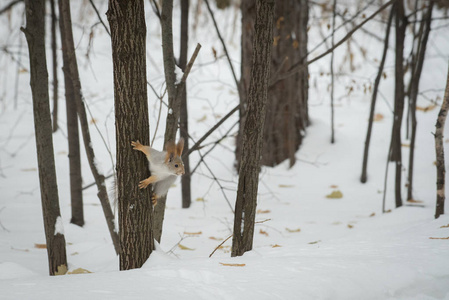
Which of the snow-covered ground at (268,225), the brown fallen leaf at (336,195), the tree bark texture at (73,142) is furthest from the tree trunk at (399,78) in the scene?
the tree bark texture at (73,142)

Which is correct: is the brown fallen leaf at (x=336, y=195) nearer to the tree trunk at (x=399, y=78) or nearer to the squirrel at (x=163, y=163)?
the tree trunk at (x=399, y=78)

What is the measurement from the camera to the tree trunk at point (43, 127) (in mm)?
2801

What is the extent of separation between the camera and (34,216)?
4.63m

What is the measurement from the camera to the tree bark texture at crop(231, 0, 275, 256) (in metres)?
2.34

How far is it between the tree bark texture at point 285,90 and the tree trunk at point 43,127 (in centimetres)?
322

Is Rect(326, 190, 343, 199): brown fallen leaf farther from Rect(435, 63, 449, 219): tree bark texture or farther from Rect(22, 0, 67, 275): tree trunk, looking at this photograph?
Rect(22, 0, 67, 275): tree trunk

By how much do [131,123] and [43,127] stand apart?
0.97m

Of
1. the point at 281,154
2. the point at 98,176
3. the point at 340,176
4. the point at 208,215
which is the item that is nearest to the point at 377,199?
the point at 340,176

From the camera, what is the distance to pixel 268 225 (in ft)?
14.8

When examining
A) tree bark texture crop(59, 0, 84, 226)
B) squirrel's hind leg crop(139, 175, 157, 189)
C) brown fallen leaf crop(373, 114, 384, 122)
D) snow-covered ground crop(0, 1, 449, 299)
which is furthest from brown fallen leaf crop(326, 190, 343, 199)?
squirrel's hind leg crop(139, 175, 157, 189)

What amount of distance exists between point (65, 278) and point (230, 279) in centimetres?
83

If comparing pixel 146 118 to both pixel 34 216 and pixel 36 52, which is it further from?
pixel 34 216

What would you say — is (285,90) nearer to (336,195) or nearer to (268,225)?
A: (336,195)

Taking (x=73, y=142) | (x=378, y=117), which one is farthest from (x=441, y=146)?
(x=378, y=117)
